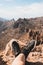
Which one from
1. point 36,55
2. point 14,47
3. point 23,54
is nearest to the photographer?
point 23,54

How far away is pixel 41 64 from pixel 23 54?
72cm

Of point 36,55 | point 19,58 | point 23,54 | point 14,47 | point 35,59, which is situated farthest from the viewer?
point 36,55

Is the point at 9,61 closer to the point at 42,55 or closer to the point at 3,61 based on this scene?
the point at 3,61

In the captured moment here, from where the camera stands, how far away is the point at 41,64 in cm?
646

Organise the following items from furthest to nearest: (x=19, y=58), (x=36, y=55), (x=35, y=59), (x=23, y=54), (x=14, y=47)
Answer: (x=36, y=55), (x=35, y=59), (x=14, y=47), (x=23, y=54), (x=19, y=58)

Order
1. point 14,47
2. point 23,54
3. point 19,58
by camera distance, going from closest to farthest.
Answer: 1. point 19,58
2. point 23,54
3. point 14,47

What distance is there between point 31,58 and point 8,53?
1.10 meters

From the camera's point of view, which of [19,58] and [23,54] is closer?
[19,58]

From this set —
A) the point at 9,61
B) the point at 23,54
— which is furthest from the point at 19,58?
the point at 9,61

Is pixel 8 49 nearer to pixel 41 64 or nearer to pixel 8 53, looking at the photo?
pixel 8 53

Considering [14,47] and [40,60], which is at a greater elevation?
[14,47]

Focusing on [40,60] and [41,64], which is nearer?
[41,64]

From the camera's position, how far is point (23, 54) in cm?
619

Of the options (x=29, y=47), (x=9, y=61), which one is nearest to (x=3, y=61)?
(x=9, y=61)
